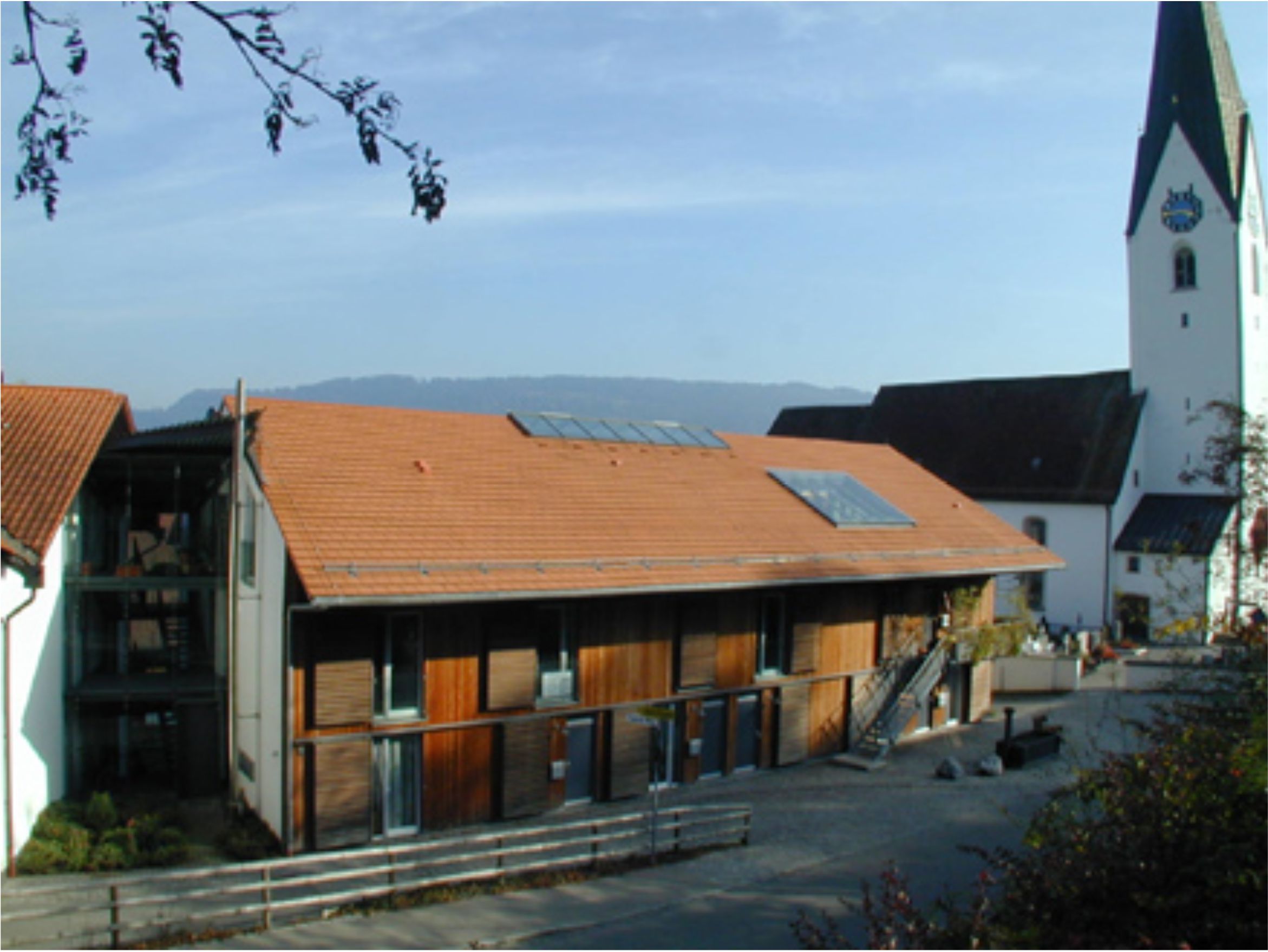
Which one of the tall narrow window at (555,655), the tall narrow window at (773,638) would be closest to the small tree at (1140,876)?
the tall narrow window at (555,655)

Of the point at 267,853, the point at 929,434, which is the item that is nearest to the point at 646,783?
the point at 267,853

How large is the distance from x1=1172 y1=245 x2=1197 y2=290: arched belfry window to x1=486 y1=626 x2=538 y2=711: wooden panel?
34629 millimetres

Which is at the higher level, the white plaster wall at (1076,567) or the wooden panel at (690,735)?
the white plaster wall at (1076,567)

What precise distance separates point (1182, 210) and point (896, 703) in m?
28.3

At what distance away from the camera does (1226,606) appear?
1313cm

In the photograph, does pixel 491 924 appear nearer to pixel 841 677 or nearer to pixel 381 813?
pixel 381 813

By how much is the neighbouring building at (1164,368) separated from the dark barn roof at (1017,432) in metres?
0.08

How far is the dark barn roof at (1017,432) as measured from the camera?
141 feet

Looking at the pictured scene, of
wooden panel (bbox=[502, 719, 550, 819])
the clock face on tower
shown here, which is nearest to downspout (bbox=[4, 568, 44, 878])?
wooden panel (bbox=[502, 719, 550, 819])

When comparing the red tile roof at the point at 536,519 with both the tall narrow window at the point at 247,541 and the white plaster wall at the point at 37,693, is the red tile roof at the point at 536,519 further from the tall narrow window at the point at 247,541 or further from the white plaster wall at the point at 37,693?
the white plaster wall at the point at 37,693

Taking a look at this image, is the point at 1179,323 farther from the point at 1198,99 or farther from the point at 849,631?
the point at 849,631

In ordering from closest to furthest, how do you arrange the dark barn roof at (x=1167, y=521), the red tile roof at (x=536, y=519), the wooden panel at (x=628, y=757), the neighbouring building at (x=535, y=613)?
1. the neighbouring building at (x=535, y=613)
2. the red tile roof at (x=536, y=519)
3. the wooden panel at (x=628, y=757)
4. the dark barn roof at (x=1167, y=521)

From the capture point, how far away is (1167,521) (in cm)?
4150

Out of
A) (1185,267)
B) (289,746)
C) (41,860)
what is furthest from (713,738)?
(1185,267)
